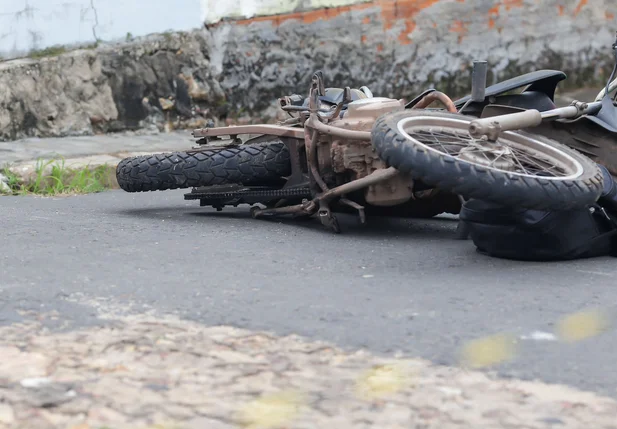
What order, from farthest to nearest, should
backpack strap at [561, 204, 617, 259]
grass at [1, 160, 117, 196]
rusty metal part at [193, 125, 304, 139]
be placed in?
grass at [1, 160, 117, 196] < rusty metal part at [193, 125, 304, 139] < backpack strap at [561, 204, 617, 259]

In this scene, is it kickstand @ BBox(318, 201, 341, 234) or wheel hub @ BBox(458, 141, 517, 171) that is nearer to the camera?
wheel hub @ BBox(458, 141, 517, 171)

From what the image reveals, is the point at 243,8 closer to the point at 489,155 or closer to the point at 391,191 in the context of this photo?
the point at 391,191

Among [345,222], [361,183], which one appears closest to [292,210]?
[345,222]

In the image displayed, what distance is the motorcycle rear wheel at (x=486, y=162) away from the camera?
312cm

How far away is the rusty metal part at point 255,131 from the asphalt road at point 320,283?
46cm

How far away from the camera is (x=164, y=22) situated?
8312 mm

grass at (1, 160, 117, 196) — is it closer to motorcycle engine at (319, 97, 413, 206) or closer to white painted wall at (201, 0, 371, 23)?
white painted wall at (201, 0, 371, 23)

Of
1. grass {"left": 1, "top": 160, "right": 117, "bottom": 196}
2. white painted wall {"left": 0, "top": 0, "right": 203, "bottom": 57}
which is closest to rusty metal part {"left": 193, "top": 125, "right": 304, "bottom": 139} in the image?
grass {"left": 1, "top": 160, "right": 117, "bottom": 196}

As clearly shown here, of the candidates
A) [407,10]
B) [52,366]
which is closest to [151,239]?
[52,366]

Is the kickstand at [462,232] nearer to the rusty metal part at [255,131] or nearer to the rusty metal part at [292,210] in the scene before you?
the rusty metal part at [292,210]

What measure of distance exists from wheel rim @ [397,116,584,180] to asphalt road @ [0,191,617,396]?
1.22 ft

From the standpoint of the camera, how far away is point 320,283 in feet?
10.1

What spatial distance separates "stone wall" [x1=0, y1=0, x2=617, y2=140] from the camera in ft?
25.9

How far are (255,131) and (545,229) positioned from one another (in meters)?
1.71
